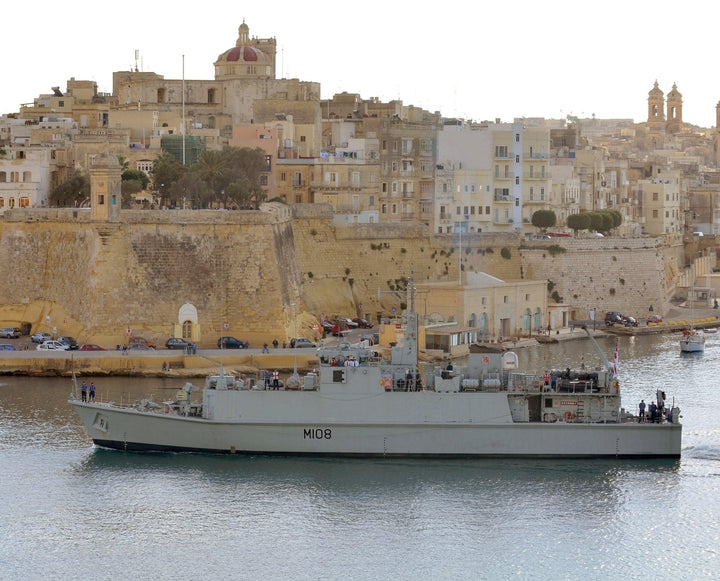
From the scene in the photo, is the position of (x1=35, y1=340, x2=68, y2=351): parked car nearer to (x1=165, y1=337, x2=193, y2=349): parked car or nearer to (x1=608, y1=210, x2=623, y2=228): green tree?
(x1=165, y1=337, x2=193, y2=349): parked car

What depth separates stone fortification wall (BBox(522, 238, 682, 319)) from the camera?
55531mm

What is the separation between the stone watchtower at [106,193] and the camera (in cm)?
4356

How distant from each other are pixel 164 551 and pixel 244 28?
40.8 meters

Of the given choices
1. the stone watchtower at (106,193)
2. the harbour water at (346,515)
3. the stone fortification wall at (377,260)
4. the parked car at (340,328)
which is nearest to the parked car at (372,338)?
the parked car at (340,328)

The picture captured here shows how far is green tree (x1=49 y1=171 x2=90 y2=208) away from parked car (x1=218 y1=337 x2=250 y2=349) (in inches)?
383

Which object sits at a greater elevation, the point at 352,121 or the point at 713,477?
the point at 352,121

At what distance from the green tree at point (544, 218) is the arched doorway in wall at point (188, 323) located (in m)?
18.5

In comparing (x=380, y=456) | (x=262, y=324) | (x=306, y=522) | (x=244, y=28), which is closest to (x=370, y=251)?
(x=262, y=324)

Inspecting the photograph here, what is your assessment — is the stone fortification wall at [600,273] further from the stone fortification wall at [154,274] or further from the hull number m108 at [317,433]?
the hull number m108 at [317,433]

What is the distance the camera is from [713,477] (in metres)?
30.7

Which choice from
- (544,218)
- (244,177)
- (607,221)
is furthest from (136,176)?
(607,221)

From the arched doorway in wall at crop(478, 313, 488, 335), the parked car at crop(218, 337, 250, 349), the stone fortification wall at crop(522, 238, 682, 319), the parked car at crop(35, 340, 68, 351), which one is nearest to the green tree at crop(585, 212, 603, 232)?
the stone fortification wall at crop(522, 238, 682, 319)

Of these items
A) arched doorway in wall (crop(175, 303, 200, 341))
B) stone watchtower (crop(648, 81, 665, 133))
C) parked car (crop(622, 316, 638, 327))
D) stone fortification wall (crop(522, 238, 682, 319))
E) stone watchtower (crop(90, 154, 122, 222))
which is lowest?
arched doorway in wall (crop(175, 303, 200, 341))

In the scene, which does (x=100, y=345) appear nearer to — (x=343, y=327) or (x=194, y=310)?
(x=194, y=310)
